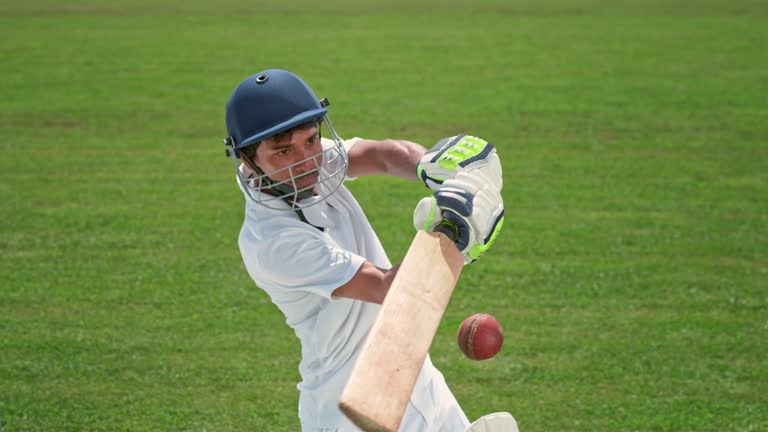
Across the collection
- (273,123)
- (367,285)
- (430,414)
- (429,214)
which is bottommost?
(430,414)

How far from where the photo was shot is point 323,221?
310cm

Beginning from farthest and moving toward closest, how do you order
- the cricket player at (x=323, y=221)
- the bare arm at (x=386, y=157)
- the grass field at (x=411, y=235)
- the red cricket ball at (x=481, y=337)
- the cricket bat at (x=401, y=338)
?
the grass field at (x=411, y=235)
the red cricket ball at (x=481, y=337)
the bare arm at (x=386, y=157)
the cricket player at (x=323, y=221)
the cricket bat at (x=401, y=338)

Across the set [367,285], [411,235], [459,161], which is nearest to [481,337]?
[367,285]

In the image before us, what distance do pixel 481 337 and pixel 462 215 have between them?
93 centimetres

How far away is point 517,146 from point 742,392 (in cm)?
547

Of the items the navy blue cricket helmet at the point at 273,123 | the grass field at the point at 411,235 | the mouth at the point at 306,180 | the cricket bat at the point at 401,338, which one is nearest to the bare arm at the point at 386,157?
the navy blue cricket helmet at the point at 273,123

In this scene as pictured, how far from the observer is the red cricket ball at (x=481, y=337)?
11.1 ft

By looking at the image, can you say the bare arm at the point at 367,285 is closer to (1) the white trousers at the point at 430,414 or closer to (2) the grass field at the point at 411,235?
(1) the white trousers at the point at 430,414

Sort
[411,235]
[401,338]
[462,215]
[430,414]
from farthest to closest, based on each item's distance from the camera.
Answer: [411,235], [430,414], [462,215], [401,338]

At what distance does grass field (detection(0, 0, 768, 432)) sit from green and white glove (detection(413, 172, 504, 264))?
2448mm

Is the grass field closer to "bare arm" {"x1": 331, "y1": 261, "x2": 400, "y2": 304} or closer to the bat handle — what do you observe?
"bare arm" {"x1": 331, "y1": 261, "x2": 400, "y2": 304}

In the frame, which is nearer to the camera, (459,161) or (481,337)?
(459,161)

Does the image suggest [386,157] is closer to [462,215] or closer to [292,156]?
[292,156]

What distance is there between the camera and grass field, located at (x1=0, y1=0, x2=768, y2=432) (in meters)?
5.14
